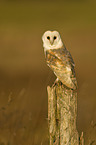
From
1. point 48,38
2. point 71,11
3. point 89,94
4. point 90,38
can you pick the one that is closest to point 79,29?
point 90,38

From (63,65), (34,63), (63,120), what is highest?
(34,63)

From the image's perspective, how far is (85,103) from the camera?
30.1ft

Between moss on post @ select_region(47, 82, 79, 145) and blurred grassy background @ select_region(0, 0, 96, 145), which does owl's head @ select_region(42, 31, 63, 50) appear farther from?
moss on post @ select_region(47, 82, 79, 145)

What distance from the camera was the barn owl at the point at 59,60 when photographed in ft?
Answer: 14.2

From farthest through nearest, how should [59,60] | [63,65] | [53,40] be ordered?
[53,40]
[59,60]
[63,65]

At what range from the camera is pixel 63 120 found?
3.35 m

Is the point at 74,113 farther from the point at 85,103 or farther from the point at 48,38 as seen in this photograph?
the point at 85,103

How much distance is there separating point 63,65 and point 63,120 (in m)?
1.36

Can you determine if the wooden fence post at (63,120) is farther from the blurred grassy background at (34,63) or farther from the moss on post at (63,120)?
the blurred grassy background at (34,63)

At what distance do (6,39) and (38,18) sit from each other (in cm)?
1133

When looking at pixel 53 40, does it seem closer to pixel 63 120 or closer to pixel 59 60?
pixel 59 60

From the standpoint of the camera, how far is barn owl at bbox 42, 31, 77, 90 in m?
4.34

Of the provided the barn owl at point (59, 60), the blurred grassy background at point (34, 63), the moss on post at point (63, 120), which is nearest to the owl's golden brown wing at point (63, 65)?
the barn owl at point (59, 60)

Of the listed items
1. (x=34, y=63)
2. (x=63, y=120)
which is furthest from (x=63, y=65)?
(x=34, y=63)
